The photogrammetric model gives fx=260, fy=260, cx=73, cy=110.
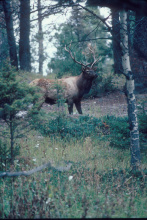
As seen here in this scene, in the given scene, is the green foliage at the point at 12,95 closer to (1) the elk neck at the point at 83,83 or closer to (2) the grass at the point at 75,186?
(2) the grass at the point at 75,186

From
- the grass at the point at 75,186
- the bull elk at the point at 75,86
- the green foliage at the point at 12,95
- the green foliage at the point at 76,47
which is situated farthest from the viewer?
the bull elk at the point at 75,86

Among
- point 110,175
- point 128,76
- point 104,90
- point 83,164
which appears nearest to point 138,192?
point 110,175

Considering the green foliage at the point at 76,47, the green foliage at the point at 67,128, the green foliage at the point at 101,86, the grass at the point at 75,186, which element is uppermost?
the green foliage at the point at 76,47

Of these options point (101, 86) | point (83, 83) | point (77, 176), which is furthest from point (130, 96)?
point (101, 86)

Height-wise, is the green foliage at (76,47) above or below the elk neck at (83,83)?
above

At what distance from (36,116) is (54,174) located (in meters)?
1.14

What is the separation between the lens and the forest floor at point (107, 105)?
1031 centimetres

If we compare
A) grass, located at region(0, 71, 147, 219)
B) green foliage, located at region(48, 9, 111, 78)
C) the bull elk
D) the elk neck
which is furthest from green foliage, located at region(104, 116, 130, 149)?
the elk neck

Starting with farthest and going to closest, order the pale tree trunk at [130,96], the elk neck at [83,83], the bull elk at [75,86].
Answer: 1. the elk neck at [83,83]
2. the bull elk at [75,86]
3. the pale tree trunk at [130,96]

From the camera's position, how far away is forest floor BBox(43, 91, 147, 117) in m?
10.3

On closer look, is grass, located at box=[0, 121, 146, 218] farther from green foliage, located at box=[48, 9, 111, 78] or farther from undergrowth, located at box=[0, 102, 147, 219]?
green foliage, located at box=[48, 9, 111, 78]

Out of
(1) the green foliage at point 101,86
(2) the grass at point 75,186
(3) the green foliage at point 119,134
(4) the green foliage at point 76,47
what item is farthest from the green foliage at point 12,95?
(1) the green foliage at point 101,86

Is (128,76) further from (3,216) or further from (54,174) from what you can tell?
(3,216)

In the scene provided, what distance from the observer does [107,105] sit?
1188 centimetres
